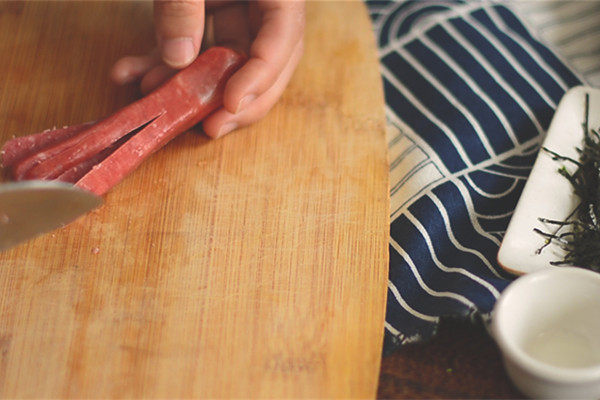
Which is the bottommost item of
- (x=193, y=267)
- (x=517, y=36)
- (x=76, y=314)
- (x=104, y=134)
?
(x=76, y=314)

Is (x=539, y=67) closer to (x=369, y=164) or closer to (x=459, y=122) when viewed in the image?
(x=459, y=122)

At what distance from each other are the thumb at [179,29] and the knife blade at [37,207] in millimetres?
496

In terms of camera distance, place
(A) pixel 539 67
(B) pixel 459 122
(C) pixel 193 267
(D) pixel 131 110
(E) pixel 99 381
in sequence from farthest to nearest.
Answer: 1. (A) pixel 539 67
2. (B) pixel 459 122
3. (D) pixel 131 110
4. (C) pixel 193 267
5. (E) pixel 99 381

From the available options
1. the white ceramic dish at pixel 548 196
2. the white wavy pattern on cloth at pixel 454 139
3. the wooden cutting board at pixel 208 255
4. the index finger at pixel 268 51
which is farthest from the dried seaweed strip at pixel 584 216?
the index finger at pixel 268 51

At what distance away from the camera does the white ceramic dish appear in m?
1.78

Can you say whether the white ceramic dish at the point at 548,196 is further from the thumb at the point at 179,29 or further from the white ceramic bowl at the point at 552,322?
the thumb at the point at 179,29

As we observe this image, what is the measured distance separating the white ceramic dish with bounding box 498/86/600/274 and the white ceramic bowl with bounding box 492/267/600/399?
154 mm

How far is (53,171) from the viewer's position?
6.10 ft

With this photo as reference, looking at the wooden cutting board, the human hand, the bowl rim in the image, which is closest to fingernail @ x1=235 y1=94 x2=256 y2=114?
the human hand

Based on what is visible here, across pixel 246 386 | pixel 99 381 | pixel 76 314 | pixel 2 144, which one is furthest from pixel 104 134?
pixel 246 386

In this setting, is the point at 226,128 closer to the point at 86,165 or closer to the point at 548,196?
the point at 86,165

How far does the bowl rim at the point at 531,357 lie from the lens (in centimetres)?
141

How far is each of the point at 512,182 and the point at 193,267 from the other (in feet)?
3.17

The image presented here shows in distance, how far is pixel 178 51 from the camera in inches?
78.5
